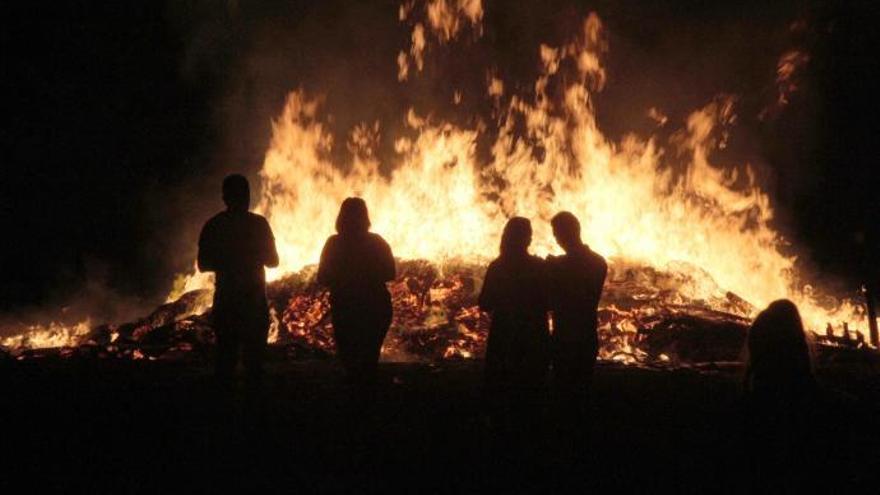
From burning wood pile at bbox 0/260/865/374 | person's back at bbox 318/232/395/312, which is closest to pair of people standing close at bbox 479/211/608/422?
person's back at bbox 318/232/395/312

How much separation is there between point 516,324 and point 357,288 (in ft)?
4.22

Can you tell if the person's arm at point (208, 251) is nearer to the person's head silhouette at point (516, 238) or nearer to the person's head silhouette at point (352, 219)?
the person's head silhouette at point (352, 219)

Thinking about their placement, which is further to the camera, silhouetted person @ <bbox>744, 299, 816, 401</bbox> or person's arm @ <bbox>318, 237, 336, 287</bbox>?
person's arm @ <bbox>318, 237, 336, 287</bbox>

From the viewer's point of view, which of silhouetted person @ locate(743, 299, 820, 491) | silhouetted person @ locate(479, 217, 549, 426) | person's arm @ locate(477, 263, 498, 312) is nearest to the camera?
silhouetted person @ locate(743, 299, 820, 491)

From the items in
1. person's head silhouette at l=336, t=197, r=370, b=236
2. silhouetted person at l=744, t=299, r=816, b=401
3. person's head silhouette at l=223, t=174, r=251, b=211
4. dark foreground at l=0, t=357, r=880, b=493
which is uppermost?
person's head silhouette at l=223, t=174, r=251, b=211

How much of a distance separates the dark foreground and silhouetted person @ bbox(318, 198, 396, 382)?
374mm

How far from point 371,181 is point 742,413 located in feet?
48.0

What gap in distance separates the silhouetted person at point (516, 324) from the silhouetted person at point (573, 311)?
0.47ft

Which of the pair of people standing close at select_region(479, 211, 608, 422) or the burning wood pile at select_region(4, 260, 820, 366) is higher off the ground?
the burning wood pile at select_region(4, 260, 820, 366)

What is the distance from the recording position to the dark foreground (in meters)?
4.04

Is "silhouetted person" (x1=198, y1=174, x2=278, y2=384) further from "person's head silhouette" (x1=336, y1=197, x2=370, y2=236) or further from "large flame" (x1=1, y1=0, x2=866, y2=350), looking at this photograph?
"large flame" (x1=1, y1=0, x2=866, y2=350)

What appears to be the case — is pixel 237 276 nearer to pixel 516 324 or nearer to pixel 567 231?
pixel 516 324

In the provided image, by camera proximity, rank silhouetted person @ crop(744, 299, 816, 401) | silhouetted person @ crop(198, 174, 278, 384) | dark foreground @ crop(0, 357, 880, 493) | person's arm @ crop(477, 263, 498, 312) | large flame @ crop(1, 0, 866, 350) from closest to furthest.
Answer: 1. dark foreground @ crop(0, 357, 880, 493)
2. silhouetted person @ crop(744, 299, 816, 401)
3. person's arm @ crop(477, 263, 498, 312)
4. silhouetted person @ crop(198, 174, 278, 384)
5. large flame @ crop(1, 0, 866, 350)

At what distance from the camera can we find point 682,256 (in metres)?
17.5
